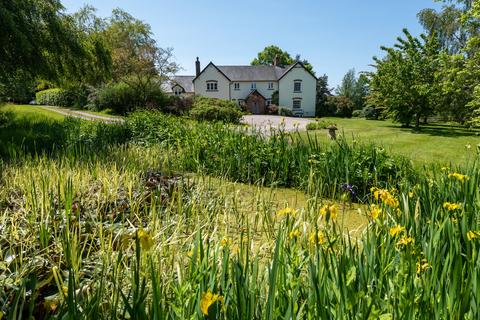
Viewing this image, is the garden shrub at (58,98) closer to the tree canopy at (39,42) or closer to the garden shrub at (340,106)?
the tree canopy at (39,42)

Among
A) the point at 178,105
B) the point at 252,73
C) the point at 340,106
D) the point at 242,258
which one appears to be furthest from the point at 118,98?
the point at 242,258

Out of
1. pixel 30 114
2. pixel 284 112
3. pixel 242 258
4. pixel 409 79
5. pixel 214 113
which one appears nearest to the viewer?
pixel 242 258

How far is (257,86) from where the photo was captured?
4591 centimetres

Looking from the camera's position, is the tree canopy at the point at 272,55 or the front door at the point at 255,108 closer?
the front door at the point at 255,108

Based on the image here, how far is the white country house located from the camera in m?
44.0

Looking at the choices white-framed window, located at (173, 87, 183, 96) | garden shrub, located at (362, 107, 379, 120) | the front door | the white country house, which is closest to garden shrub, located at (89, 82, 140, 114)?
the white country house

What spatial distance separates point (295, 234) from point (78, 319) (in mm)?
1123

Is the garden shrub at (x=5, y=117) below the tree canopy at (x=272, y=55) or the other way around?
below

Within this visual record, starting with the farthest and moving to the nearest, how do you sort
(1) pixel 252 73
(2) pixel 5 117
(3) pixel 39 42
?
(1) pixel 252 73
(2) pixel 5 117
(3) pixel 39 42

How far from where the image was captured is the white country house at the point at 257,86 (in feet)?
144

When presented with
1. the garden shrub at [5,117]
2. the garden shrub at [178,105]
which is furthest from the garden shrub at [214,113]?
the garden shrub at [5,117]

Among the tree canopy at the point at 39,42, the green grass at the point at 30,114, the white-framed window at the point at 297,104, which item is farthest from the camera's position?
the white-framed window at the point at 297,104

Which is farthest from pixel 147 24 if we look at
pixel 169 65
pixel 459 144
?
pixel 459 144

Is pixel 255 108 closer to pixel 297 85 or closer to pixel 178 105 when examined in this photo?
pixel 297 85
